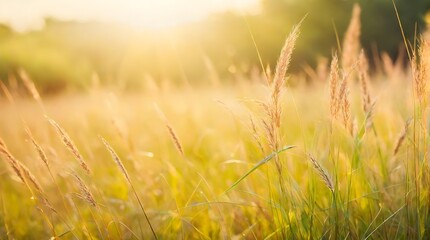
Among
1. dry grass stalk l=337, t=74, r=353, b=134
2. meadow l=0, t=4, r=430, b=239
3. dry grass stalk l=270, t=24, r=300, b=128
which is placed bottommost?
meadow l=0, t=4, r=430, b=239

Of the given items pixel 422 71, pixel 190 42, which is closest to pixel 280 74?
pixel 422 71

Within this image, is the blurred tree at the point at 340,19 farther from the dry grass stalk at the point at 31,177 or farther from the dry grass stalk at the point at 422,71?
the dry grass stalk at the point at 31,177

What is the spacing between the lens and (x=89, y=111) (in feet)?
24.9

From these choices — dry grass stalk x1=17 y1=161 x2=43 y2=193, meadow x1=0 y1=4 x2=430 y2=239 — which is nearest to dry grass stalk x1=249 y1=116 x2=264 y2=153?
meadow x1=0 y1=4 x2=430 y2=239

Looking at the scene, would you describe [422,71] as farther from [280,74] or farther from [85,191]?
[85,191]

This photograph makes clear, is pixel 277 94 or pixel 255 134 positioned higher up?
pixel 277 94

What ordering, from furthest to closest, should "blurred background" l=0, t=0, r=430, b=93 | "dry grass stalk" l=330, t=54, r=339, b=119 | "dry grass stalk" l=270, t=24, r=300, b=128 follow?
"blurred background" l=0, t=0, r=430, b=93
"dry grass stalk" l=330, t=54, r=339, b=119
"dry grass stalk" l=270, t=24, r=300, b=128

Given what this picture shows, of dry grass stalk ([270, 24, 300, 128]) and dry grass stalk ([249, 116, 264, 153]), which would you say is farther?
dry grass stalk ([249, 116, 264, 153])

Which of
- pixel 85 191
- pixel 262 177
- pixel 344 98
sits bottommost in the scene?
pixel 262 177

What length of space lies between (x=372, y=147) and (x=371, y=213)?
1027 millimetres

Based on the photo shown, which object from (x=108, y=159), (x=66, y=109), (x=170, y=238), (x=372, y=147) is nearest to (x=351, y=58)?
(x=372, y=147)

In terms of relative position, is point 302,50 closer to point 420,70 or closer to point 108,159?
point 108,159

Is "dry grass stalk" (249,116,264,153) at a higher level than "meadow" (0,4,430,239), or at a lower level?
higher

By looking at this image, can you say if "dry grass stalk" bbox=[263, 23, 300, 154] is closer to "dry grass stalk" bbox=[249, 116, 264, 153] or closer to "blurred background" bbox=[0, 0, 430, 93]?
"dry grass stalk" bbox=[249, 116, 264, 153]
